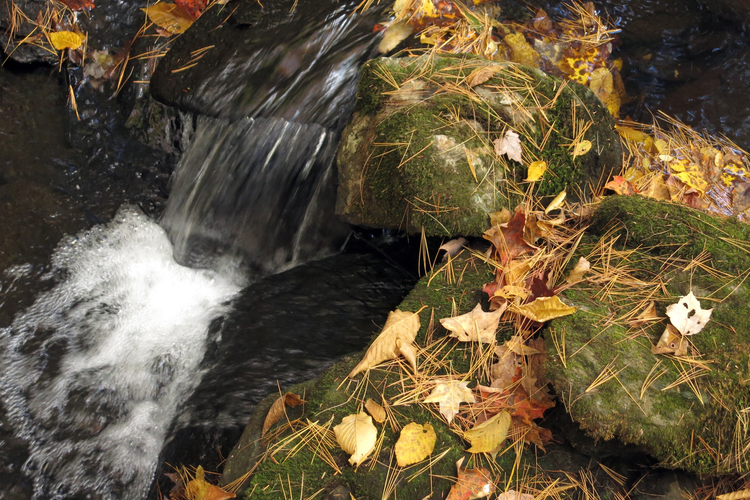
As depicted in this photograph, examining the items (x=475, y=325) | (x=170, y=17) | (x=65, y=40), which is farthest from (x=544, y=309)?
(x=65, y=40)

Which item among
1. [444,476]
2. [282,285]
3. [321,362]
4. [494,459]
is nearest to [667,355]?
[494,459]

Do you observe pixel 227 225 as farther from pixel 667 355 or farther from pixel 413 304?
pixel 667 355

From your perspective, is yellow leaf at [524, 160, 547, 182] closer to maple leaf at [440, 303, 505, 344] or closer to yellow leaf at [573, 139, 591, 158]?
yellow leaf at [573, 139, 591, 158]

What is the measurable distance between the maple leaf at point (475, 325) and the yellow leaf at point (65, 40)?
343 cm

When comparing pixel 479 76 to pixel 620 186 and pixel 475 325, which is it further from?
pixel 475 325

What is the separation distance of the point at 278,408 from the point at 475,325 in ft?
2.82

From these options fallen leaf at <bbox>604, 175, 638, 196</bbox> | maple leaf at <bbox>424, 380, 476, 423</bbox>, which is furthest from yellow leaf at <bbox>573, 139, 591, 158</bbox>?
maple leaf at <bbox>424, 380, 476, 423</bbox>

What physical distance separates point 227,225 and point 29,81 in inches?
74.0

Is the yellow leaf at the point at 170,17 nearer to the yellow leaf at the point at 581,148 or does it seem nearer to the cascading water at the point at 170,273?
the cascading water at the point at 170,273

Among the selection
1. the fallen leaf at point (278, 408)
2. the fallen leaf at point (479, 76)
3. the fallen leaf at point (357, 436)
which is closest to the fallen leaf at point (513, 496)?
the fallen leaf at point (357, 436)

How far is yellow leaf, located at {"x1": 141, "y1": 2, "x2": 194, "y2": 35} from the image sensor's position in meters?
3.65

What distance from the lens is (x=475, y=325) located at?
1.97m

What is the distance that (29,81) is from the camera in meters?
3.53

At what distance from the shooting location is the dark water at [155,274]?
94.1 inches
